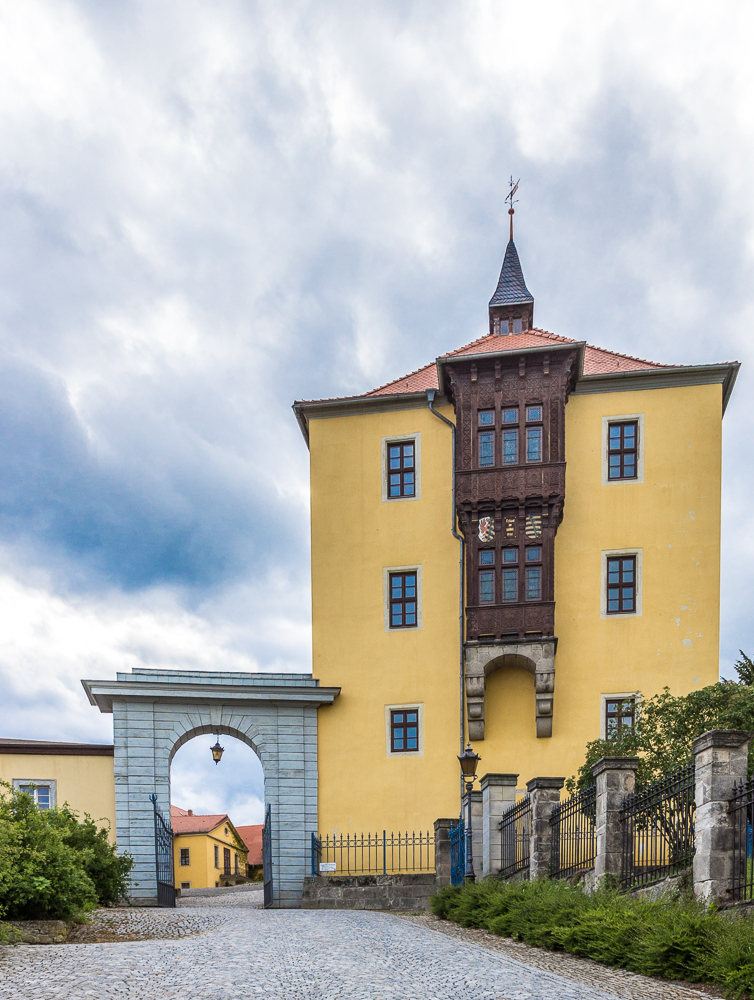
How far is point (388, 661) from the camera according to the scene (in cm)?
2561

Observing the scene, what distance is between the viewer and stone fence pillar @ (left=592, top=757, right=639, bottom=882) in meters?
12.1

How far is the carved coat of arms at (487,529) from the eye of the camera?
24.7 m

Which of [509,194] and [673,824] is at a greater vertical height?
[509,194]

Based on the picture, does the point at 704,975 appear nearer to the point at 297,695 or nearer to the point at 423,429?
the point at 297,695

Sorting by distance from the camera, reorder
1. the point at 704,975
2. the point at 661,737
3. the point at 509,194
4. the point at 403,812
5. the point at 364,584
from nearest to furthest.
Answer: the point at 704,975
the point at 661,737
the point at 403,812
the point at 364,584
the point at 509,194

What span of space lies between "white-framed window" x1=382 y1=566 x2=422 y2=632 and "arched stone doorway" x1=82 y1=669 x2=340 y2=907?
2649 mm

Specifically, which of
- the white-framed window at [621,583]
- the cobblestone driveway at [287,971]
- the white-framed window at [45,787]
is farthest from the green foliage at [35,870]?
the white-framed window at [621,583]

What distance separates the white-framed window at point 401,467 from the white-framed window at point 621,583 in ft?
19.2

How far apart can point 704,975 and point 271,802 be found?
1834cm

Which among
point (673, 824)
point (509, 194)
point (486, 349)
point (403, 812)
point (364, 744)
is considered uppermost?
point (509, 194)

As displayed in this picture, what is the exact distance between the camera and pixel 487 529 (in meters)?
→ 24.8

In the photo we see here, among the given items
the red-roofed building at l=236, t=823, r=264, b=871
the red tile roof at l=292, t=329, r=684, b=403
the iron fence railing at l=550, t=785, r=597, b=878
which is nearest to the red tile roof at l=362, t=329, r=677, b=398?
the red tile roof at l=292, t=329, r=684, b=403

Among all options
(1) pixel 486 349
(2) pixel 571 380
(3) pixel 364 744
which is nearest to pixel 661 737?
(3) pixel 364 744

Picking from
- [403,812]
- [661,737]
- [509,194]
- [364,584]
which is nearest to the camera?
[661,737]
